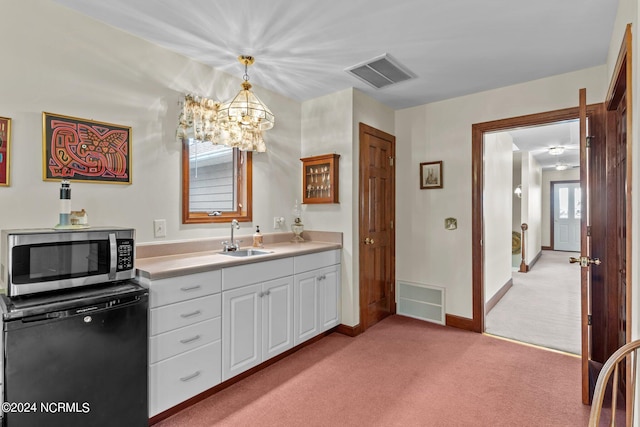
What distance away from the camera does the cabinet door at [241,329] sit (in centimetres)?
228

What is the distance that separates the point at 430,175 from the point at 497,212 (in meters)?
1.54

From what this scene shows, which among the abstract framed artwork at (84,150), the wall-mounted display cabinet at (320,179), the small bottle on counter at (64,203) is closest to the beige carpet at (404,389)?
the small bottle on counter at (64,203)

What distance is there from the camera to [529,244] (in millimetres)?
6922

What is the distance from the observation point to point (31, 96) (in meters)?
1.91

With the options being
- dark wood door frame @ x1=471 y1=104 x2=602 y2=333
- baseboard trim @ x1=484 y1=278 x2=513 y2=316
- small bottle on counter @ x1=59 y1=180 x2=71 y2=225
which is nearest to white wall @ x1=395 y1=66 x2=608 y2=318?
dark wood door frame @ x1=471 y1=104 x2=602 y2=333

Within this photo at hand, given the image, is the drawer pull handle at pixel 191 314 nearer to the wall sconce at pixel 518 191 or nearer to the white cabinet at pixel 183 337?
the white cabinet at pixel 183 337

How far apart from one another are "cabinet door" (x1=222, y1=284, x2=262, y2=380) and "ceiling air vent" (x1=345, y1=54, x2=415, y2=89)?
1997mm

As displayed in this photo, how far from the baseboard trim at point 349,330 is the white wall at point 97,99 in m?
1.51

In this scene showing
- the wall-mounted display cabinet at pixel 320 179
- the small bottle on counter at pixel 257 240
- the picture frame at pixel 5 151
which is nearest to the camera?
the picture frame at pixel 5 151

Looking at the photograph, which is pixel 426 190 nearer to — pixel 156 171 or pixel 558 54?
pixel 558 54

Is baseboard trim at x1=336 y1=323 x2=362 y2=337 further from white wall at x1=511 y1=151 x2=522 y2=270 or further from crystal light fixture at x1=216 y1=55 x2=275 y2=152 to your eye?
white wall at x1=511 y1=151 x2=522 y2=270

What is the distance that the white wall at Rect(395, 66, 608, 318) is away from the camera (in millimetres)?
3209

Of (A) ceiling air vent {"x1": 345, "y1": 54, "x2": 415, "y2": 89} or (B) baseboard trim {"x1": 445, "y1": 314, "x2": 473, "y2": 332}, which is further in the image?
(B) baseboard trim {"x1": 445, "y1": 314, "x2": 473, "y2": 332}

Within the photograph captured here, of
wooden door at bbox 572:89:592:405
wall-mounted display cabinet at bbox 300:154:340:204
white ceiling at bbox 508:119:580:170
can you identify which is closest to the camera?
wooden door at bbox 572:89:592:405
